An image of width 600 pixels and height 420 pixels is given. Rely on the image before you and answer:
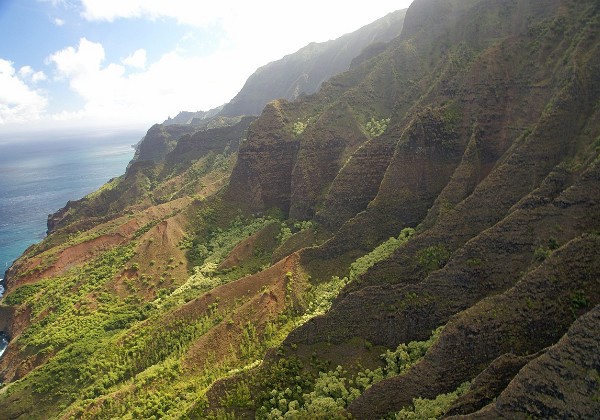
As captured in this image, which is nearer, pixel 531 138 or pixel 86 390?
pixel 531 138

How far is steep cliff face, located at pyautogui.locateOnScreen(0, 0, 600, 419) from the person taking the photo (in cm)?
3409

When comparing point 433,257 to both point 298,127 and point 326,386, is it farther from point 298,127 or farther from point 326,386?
point 298,127

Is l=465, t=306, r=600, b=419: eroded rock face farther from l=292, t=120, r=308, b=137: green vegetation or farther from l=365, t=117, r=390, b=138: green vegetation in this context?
l=292, t=120, r=308, b=137: green vegetation

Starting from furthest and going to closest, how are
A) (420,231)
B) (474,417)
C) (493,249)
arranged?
(420,231) → (493,249) → (474,417)

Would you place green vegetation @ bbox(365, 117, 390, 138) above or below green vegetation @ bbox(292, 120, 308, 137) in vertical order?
below

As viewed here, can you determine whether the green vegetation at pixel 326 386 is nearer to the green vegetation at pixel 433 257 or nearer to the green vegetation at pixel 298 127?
the green vegetation at pixel 433 257

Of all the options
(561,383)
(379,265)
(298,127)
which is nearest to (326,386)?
(379,265)

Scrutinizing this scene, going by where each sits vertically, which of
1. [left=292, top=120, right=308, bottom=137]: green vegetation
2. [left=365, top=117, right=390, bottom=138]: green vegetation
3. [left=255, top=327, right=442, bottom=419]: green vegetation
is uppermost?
[left=292, top=120, right=308, bottom=137]: green vegetation

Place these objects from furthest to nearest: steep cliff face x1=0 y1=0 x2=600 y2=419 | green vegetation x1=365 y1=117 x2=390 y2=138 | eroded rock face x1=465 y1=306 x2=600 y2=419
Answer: green vegetation x1=365 y1=117 x2=390 y2=138, steep cliff face x1=0 y1=0 x2=600 y2=419, eroded rock face x1=465 y1=306 x2=600 y2=419

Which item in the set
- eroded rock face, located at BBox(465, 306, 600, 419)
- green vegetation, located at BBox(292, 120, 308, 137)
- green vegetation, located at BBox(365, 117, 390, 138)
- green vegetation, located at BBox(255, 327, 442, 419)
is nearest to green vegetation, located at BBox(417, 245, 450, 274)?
green vegetation, located at BBox(255, 327, 442, 419)

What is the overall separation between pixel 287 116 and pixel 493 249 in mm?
59714

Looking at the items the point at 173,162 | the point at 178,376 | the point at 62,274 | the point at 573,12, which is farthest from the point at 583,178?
the point at 173,162

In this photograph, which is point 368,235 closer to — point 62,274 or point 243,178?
point 243,178

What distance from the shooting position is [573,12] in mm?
57656
